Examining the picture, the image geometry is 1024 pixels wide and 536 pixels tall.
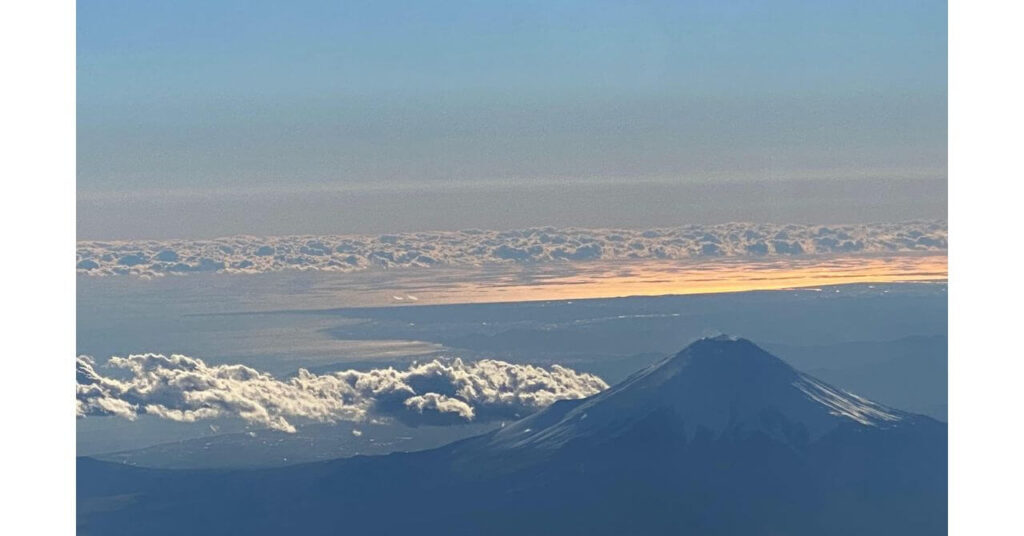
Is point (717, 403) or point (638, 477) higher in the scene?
point (717, 403)

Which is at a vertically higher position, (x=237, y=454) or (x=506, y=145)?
(x=506, y=145)

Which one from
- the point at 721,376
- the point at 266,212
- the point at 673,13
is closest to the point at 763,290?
the point at 721,376

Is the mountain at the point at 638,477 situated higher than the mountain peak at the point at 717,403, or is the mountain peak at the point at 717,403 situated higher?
the mountain peak at the point at 717,403

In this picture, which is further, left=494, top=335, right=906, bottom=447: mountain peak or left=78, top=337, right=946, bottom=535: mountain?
left=494, top=335, right=906, bottom=447: mountain peak

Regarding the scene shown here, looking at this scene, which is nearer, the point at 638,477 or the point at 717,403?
the point at 638,477

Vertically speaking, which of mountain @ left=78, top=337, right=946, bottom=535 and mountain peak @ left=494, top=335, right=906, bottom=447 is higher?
mountain peak @ left=494, top=335, right=906, bottom=447

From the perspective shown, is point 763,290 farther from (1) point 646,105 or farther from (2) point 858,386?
(1) point 646,105

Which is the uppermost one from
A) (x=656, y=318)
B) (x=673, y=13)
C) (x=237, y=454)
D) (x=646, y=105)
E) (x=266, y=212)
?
(x=673, y=13)

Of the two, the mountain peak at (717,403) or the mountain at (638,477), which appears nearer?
the mountain at (638,477)
